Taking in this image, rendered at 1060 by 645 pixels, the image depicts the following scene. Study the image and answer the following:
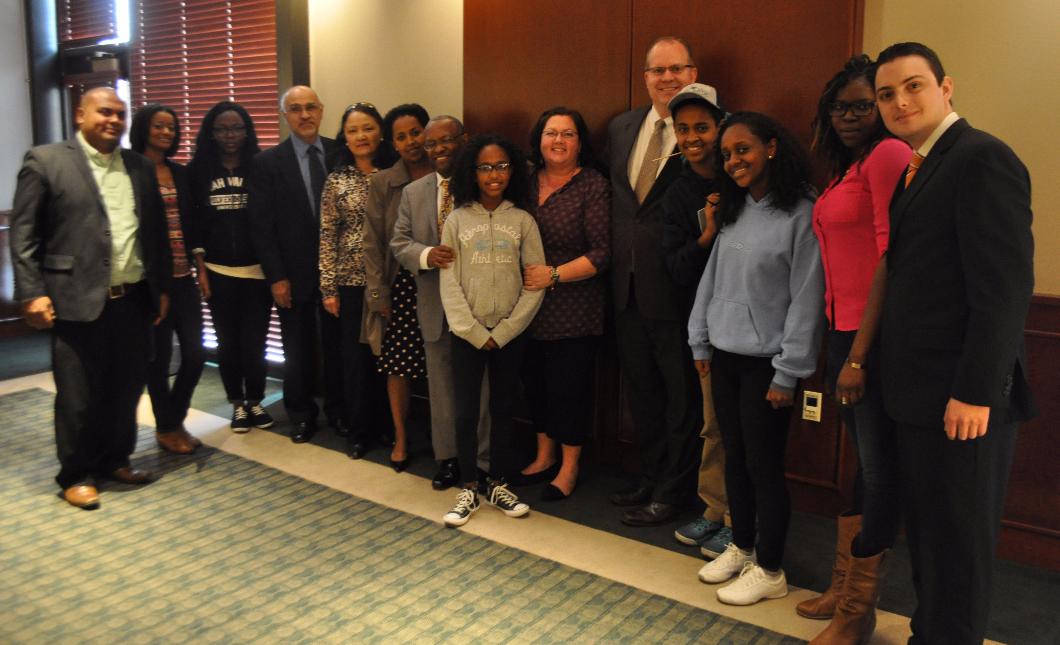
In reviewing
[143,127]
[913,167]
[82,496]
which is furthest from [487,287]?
[143,127]

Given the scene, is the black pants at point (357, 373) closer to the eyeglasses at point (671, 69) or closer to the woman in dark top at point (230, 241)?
the woman in dark top at point (230, 241)

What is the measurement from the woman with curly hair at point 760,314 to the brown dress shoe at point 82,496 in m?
2.52

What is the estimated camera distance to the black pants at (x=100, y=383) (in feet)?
11.3

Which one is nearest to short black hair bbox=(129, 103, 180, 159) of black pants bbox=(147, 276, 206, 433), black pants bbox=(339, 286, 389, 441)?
black pants bbox=(147, 276, 206, 433)

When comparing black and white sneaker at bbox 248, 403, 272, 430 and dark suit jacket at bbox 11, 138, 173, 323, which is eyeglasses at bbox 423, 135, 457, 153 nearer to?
dark suit jacket at bbox 11, 138, 173, 323

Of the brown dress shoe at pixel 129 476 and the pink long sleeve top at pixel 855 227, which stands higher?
the pink long sleeve top at pixel 855 227

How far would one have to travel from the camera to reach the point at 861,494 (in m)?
2.43

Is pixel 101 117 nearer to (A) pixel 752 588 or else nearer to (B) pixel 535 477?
(B) pixel 535 477

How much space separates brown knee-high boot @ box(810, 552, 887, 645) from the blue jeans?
0.15ft

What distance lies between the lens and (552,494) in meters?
3.54

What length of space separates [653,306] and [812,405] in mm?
720

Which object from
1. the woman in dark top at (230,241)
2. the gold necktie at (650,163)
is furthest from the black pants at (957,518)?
the woman in dark top at (230,241)

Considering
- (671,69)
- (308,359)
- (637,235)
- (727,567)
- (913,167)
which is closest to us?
(913,167)

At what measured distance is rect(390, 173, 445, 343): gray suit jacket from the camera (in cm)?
348
